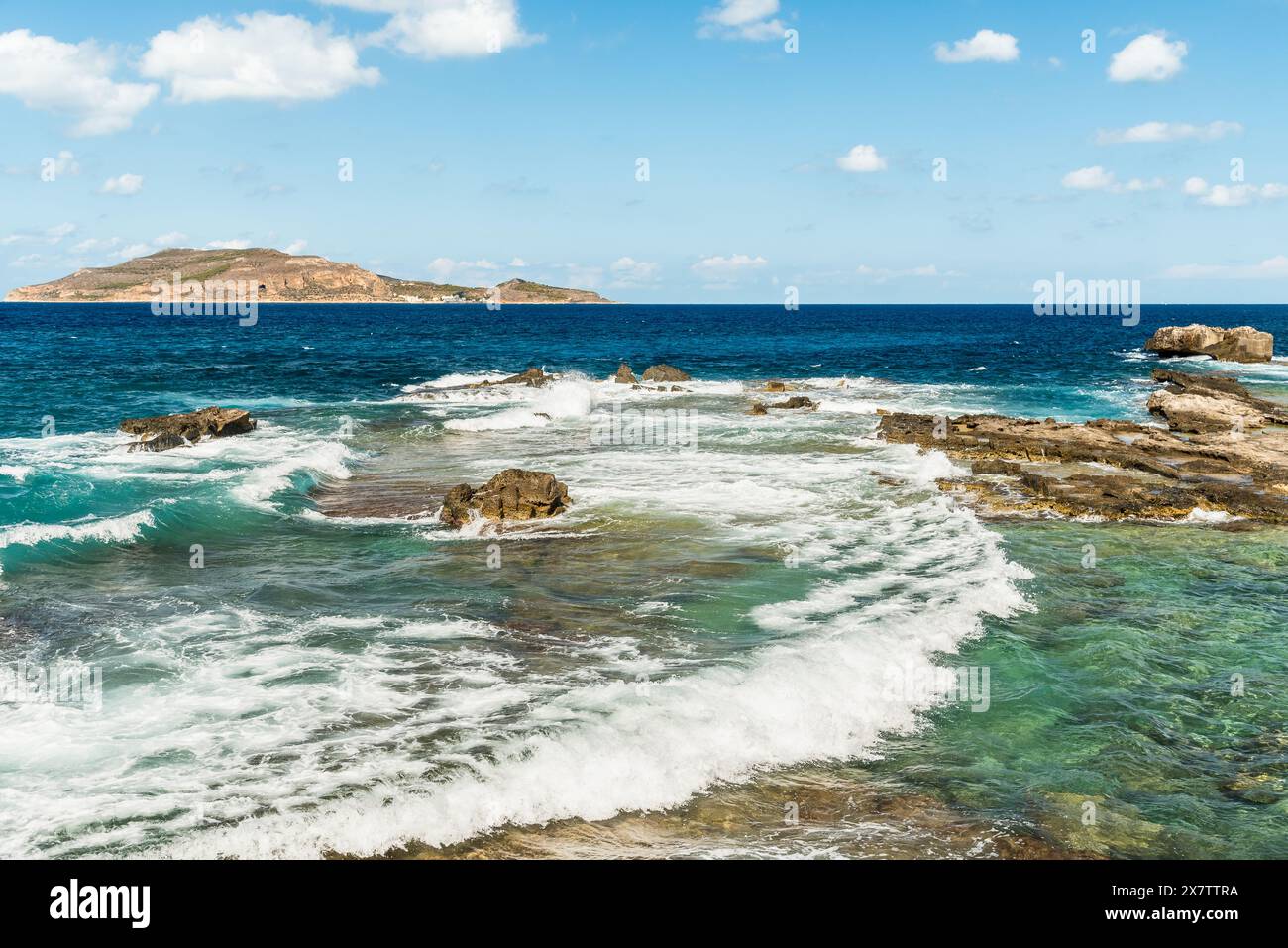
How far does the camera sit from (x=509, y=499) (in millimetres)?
20391

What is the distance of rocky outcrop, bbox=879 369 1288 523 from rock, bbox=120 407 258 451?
23456mm

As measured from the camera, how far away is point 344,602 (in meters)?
14.5

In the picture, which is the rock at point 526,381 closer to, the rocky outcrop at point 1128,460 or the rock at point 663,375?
the rock at point 663,375

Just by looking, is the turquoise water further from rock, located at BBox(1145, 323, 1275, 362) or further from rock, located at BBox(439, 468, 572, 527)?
rock, located at BBox(1145, 323, 1275, 362)

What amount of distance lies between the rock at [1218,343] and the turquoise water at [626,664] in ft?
168

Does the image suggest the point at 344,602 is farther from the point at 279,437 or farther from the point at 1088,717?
the point at 279,437

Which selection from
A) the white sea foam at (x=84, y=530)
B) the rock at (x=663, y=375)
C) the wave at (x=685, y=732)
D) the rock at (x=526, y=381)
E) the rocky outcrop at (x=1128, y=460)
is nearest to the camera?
the wave at (x=685, y=732)

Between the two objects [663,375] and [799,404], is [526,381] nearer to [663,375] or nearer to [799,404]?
[663,375]

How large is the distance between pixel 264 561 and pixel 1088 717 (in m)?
14.2

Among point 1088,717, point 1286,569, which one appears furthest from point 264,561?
point 1286,569

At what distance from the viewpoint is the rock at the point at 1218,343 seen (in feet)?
209

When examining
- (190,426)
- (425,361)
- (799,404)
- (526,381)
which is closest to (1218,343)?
(799,404)

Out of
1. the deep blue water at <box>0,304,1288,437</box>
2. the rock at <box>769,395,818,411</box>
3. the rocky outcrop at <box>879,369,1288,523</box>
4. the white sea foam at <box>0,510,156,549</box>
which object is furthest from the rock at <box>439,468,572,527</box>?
the rock at <box>769,395,818,411</box>

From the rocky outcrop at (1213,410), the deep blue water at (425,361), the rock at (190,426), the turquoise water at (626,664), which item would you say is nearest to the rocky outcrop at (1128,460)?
the rocky outcrop at (1213,410)
